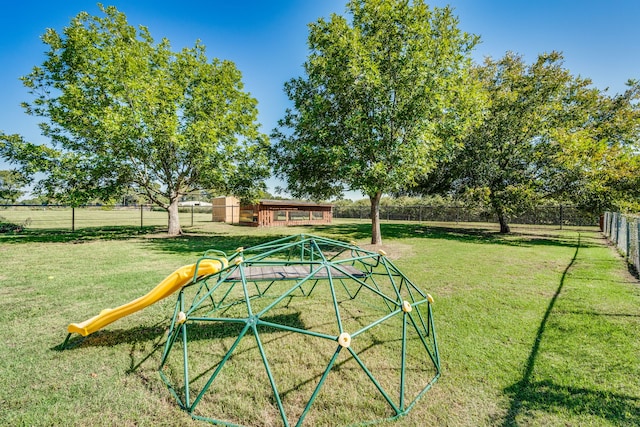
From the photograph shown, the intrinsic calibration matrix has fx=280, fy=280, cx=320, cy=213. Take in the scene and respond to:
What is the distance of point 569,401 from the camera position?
2.40 meters

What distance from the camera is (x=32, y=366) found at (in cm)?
287

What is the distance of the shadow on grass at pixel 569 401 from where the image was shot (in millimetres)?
2230

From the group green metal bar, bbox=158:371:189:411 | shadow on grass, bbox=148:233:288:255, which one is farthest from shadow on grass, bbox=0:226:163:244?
green metal bar, bbox=158:371:189:411

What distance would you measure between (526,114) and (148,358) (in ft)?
62.1

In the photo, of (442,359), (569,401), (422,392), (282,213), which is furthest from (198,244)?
(282,213)

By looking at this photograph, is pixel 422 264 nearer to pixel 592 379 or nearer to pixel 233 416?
pixel 592 379

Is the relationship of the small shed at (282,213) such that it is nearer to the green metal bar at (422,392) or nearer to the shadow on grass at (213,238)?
the shadow on grass at (213,238)

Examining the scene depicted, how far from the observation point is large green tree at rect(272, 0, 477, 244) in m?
9.23

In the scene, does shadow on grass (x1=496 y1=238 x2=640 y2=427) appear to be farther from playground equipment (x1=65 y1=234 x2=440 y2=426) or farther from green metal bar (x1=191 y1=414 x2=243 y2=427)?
green metal bar (x1=191 y1=414 x2=243 y2=427)

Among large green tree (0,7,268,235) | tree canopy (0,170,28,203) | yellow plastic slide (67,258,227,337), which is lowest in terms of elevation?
yellow plastic slide (67,258,227,337)

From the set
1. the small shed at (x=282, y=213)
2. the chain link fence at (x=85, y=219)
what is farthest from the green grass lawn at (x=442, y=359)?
the small shed at (x=282, y=213)

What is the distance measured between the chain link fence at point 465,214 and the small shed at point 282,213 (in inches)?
359

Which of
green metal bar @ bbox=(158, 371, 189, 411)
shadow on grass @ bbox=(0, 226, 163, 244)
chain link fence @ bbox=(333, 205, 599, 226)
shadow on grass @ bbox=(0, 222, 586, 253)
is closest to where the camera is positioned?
Answer: green metal bar @ bbox=(158, 371, 189, 411)

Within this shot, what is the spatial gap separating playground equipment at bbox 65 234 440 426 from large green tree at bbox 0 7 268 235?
1043cm
